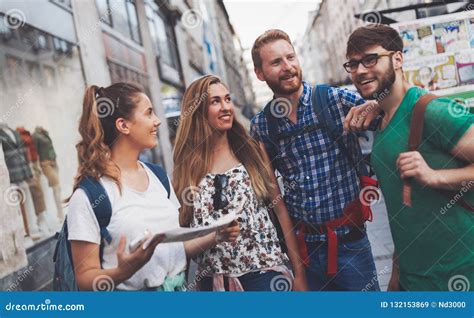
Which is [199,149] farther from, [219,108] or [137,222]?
[137,222]

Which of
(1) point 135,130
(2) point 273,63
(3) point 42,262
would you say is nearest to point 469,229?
(2) point 273,63

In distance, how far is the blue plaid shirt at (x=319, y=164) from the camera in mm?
1570

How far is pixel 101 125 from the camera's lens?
1.42m

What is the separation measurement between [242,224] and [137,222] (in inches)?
14.3

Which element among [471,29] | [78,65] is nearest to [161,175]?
[471,29]

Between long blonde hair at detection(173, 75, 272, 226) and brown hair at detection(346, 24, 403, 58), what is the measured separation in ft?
1.55

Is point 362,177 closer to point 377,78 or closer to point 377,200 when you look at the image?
point 377,200

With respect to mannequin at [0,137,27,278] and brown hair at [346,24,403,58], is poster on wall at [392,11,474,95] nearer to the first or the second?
brown hair at [346,24,403,58]

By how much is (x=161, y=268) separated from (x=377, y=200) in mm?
747

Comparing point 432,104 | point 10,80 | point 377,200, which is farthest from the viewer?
point 10,80

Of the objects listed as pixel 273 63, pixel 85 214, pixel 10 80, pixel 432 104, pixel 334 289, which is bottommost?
pixel 334 289

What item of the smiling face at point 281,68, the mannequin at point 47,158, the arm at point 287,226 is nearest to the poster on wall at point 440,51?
the smiling face at point 281,68

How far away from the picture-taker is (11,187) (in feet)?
8.80

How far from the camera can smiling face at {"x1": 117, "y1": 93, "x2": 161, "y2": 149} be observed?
146cm
